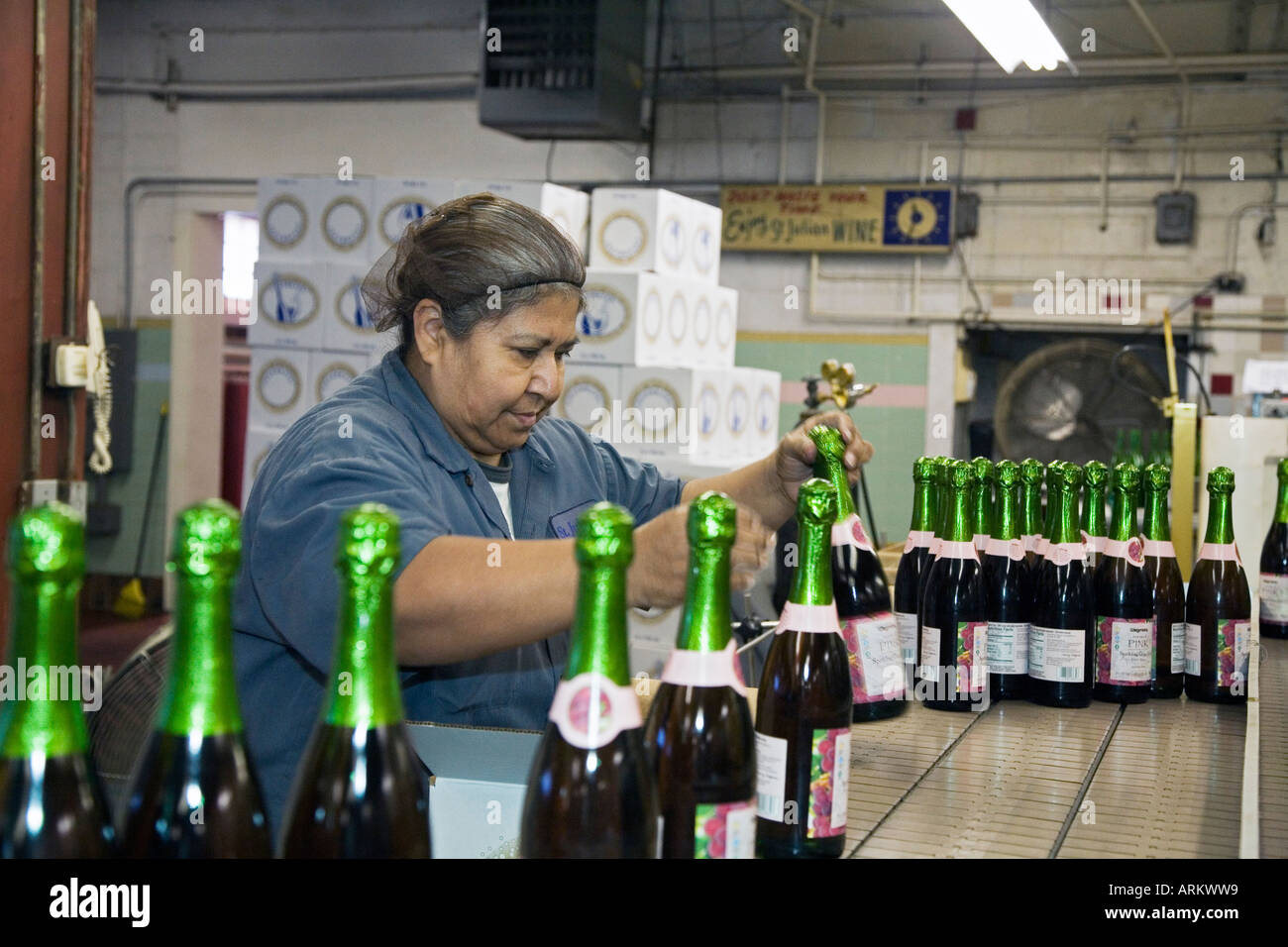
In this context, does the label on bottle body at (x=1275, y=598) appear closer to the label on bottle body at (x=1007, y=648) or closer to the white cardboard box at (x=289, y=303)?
the label on bottle body at (x=1007, y=648)

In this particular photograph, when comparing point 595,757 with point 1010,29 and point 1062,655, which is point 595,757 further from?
point 1010,29

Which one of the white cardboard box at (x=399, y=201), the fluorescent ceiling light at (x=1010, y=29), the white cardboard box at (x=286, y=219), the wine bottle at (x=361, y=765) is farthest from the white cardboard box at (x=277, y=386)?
the wine bottle at (x=361, y=765)

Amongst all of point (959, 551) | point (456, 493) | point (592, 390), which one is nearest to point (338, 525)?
point (456, 493)

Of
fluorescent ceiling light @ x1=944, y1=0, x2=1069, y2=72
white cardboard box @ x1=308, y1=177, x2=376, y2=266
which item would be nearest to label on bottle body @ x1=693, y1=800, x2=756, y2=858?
fluorescent ceiling light @ x1=944, y1=0, x2=1069, y2=72

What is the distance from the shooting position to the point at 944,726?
158 cm

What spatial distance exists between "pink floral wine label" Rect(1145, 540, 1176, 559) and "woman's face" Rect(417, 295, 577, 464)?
3.10 feet

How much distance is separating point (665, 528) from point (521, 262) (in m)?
0.71

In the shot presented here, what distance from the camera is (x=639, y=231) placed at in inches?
197

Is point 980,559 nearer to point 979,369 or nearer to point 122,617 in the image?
point 979,369

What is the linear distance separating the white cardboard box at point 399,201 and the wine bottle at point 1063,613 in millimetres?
3494

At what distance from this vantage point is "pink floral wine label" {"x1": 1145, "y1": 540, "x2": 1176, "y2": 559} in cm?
194

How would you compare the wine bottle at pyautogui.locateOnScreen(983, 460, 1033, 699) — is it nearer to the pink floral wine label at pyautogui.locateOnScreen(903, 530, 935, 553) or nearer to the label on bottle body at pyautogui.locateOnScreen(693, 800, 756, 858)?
the pink floral wine label at pyautogui.locateOnScreen(903, 530, 935, 553)

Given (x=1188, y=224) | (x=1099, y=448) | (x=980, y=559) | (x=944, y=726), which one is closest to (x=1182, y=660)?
(x=980, y=559)

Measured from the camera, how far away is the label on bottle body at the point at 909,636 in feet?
5.73
